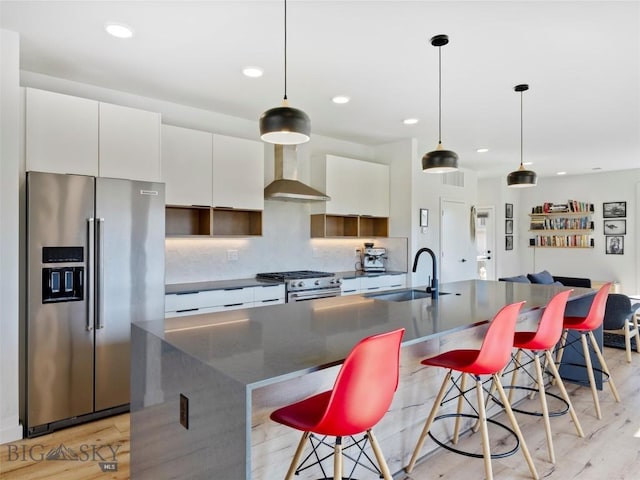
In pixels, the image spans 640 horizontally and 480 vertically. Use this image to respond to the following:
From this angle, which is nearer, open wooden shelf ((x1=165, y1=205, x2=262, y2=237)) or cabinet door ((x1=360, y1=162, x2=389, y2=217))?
open wooden shelf ((x1=165, y1=205, x2=262, y2=237))

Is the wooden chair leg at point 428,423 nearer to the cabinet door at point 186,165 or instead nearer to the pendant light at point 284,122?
the pendant light at point 284,122

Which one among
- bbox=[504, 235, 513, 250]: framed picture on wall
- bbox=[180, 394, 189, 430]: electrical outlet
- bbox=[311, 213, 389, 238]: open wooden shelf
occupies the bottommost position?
bbox=[180, 394, 189, 430]: electrical outlet

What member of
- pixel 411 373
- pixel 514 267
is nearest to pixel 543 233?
pixel 514 267

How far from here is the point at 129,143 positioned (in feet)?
11.1

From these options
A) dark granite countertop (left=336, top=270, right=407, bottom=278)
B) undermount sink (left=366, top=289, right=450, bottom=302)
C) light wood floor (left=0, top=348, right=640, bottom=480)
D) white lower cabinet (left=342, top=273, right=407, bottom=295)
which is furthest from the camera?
dark granite countertop (left=336, top=270, right=407, bottom=278)

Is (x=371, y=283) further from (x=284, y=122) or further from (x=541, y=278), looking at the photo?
(x=284, y=122)

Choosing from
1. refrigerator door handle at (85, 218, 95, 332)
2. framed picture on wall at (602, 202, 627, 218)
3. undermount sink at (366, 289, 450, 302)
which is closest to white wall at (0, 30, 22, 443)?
refrigerator door handle at (85, 218, 95, 332)

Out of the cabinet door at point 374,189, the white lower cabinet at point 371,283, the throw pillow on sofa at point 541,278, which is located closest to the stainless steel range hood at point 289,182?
the cabinet door at point 374,189

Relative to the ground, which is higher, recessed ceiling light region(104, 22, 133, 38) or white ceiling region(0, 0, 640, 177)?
white ceiling region(0, 0, 640, 177)

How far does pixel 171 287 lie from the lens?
390cm

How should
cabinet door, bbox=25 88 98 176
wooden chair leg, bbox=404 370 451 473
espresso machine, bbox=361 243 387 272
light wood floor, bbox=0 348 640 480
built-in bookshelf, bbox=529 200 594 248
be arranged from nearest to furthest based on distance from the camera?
1. wooden chair leg, bbox=404 370 451 473
2. light wood floor, bbox=0 348 640 480
3. cabinet door, bbox=25 88 98 176
4. espresso machine, bbox=361 243 387 272
5. built-in bookshelf, bbox=529 200 594 248

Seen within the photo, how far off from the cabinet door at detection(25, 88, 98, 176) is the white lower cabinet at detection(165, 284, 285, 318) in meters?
1.25

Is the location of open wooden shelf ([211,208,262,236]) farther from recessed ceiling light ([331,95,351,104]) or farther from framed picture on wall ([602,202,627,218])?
framed picture on wall ([602,202,627,218])

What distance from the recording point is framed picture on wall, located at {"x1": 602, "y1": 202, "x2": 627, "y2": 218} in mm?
7895
